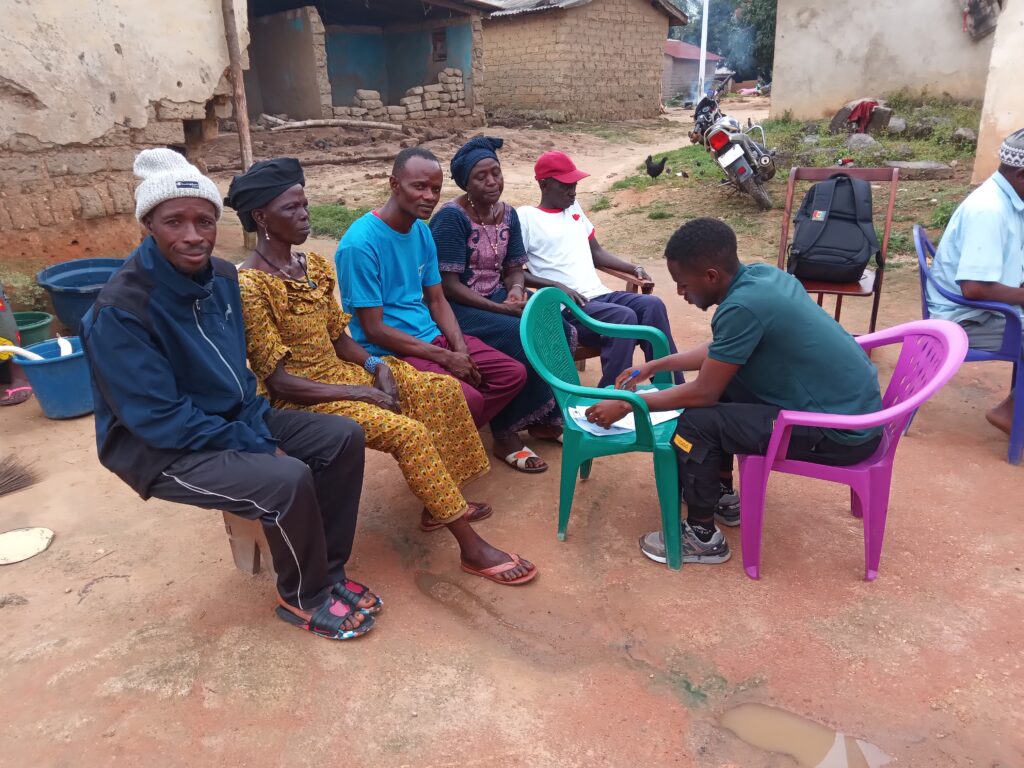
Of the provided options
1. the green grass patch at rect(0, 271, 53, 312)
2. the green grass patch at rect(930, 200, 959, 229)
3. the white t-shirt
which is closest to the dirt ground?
the white t-shirt

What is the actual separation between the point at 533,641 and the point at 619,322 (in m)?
1.80

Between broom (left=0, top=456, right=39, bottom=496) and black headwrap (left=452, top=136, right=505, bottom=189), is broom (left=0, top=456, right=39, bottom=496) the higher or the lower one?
the lower one

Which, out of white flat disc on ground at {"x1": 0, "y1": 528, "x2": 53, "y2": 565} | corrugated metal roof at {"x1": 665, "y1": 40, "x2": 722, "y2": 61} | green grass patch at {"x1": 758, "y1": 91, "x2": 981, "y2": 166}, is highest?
corrugated metal roof at {"x1": 665, "y1": 40, "x2": 722, "y2": 61}

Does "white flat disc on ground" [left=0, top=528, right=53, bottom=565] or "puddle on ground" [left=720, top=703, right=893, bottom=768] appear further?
"white flat disc on ground" [left=0, top=528, right=53, bottom=565]

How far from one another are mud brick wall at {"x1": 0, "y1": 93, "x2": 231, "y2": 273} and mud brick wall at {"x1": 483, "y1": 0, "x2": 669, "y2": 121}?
1285 centimetres

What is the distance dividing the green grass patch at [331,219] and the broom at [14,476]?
480 cm

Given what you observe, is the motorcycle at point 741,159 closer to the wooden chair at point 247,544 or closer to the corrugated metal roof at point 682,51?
the wooden chair at point 247,544

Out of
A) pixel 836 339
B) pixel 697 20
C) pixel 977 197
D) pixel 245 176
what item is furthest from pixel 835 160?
pixel 697 20

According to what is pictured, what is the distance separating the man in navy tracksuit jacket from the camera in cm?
202

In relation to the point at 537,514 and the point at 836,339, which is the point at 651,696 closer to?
the point at 537,514

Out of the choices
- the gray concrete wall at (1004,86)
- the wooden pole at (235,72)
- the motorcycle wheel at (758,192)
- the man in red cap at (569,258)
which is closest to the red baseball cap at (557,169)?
the man in red cap at (569,258)

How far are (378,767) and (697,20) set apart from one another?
4966 centimetres

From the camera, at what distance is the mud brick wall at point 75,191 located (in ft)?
17.1

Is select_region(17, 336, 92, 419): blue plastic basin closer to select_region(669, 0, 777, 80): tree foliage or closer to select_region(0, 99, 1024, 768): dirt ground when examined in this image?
select_region(0, 99, 1024, 768): dirt ground
